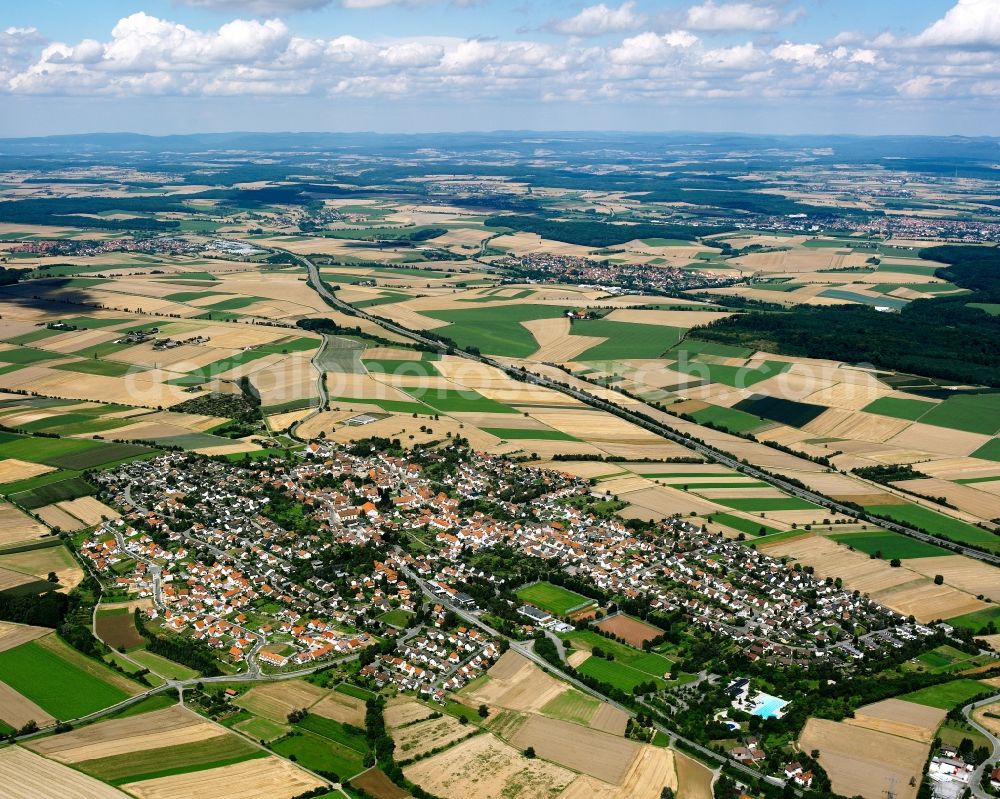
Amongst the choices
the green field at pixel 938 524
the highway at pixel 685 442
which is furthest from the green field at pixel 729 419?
the green field at pixel 938 524

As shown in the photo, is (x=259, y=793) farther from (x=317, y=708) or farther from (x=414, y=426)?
(x=414, y=426)

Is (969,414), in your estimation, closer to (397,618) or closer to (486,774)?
(397,618)

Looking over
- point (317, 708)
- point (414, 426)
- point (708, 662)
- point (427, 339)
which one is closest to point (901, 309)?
point (427, 339)

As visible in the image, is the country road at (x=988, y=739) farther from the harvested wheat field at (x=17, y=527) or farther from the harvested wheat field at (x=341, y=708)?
the harvested wheat field at (x=17, y=527)

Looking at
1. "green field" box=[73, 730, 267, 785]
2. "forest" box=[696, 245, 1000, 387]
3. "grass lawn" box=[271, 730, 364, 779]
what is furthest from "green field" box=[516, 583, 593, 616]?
"forest" box=[696, 245, 1000, 387]

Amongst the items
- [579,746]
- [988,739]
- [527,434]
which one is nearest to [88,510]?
[527,434]
